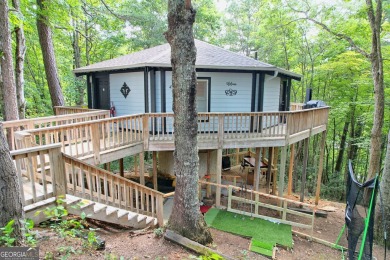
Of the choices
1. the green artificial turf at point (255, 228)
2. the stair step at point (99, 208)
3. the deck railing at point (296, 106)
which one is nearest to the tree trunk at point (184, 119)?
the stair step at point (99, 208)

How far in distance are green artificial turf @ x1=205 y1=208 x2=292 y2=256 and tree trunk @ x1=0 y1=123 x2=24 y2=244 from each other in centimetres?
535

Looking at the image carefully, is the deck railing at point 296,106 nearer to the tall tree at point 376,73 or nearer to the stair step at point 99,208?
the tall tree at point 376,73

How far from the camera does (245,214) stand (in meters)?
8.02

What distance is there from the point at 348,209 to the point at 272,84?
6.29m

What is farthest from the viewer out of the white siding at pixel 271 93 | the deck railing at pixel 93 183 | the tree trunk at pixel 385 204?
the white siding at pixel 271 93

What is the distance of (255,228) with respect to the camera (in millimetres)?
7172

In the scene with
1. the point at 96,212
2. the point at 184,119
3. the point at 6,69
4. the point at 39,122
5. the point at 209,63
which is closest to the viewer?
the point at 184,119

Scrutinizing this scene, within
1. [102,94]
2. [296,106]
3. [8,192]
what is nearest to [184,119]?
[8,192]

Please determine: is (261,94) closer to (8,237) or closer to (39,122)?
(39,122)

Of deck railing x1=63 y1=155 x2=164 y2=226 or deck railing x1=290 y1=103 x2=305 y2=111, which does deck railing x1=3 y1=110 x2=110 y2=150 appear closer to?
deck railing x1=63 y1=155 x2=164 y2=226

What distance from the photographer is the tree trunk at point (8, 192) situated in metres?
2.48

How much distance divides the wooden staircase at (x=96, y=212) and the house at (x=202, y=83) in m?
4.46

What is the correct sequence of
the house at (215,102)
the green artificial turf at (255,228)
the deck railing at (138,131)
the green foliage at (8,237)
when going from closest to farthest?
the green foliage at (8,237)
the deck railing at (138,131)
the green artificial turf at (255,228)
the house at (215,102)

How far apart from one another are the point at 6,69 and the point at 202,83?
6434mm
